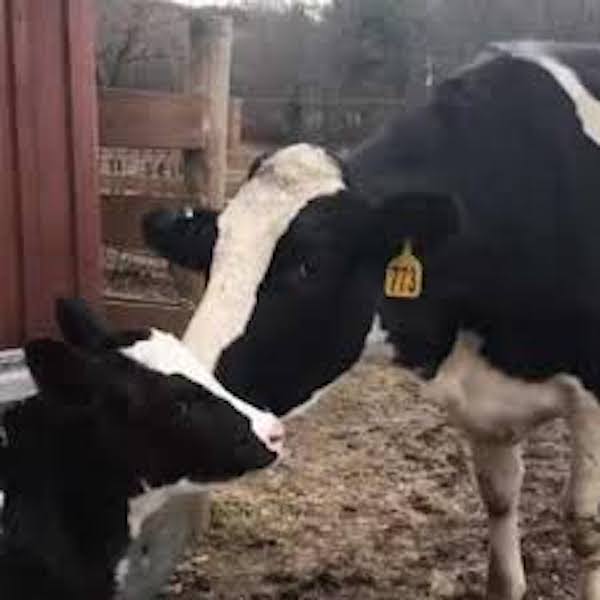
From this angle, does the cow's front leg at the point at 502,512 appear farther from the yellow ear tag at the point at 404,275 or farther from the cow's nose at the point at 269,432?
the cow's nose at the point at 269,432

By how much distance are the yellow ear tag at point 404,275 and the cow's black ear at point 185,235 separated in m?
0.47

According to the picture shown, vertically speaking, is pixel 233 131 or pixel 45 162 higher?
pixel 45 162

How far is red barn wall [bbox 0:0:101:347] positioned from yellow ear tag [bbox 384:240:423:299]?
1.20 metres

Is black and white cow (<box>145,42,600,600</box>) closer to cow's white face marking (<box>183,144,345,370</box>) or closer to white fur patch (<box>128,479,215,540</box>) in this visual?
cow's white face marking (<box>183,144,345,370</box>)

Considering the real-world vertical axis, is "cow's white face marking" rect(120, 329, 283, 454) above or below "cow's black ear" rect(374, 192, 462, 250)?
below

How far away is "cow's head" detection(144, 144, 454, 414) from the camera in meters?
3.32

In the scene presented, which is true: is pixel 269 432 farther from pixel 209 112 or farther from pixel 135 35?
pixel 135 35

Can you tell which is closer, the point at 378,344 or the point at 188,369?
the point at 188,369

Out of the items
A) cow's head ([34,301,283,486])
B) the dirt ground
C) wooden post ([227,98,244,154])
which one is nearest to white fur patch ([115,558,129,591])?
cow's head ([34,301,283,486])

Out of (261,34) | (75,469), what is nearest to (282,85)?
(261,34)

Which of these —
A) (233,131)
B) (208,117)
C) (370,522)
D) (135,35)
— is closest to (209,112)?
(208,117)

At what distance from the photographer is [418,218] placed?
3.52 metres

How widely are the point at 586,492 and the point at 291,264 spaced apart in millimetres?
1313

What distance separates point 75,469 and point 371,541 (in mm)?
2052
